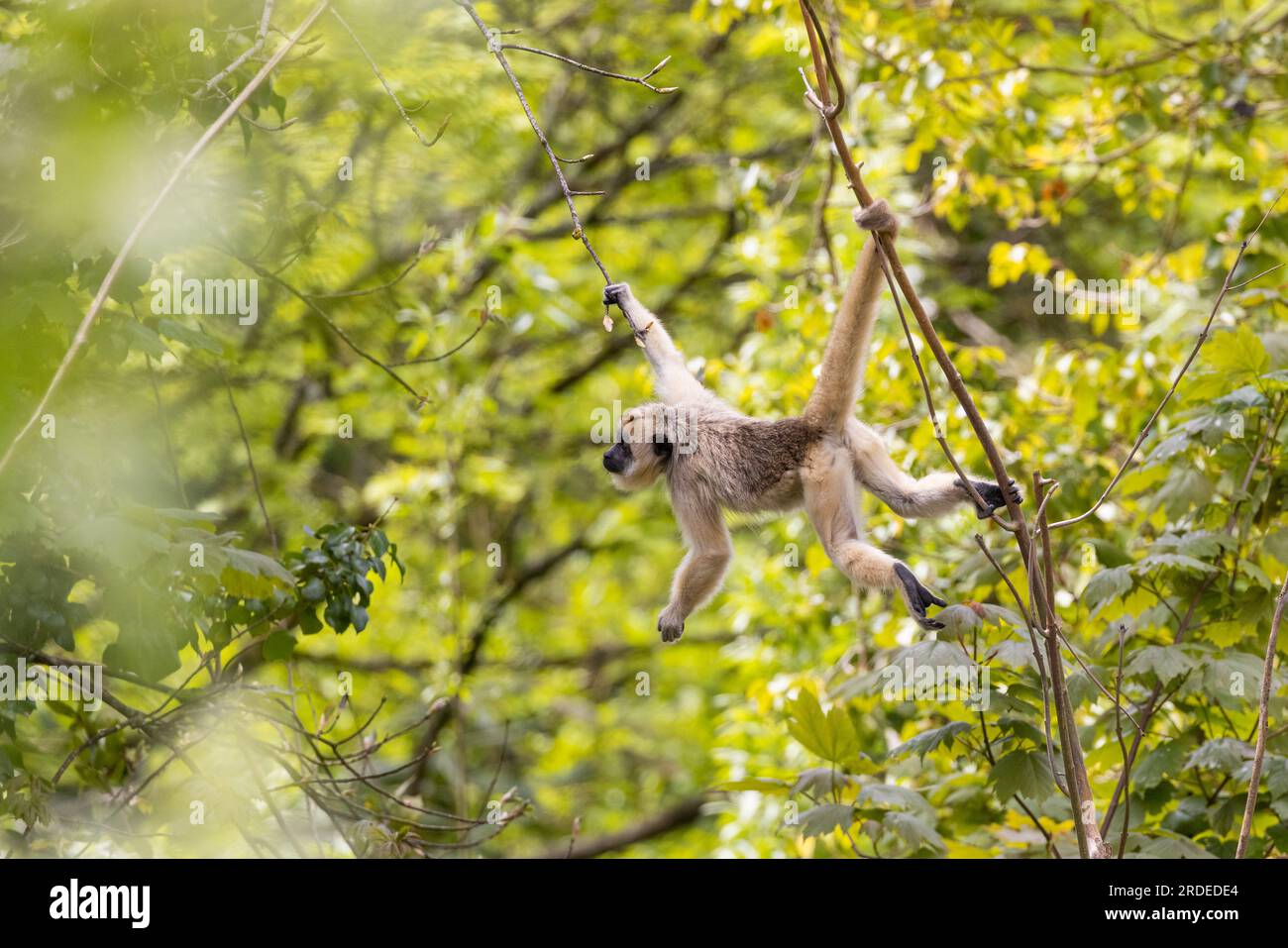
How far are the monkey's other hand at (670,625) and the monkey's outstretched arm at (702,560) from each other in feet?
0.29

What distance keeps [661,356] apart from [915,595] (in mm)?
2425

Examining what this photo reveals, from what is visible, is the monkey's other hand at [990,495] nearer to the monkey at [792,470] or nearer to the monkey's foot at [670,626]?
the monkey at [792,470]

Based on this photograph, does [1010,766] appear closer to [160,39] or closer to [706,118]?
[160,39]

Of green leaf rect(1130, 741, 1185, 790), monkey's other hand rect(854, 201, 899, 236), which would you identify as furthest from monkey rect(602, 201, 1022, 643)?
green leaf rect(1130, 741, 1185, 790)

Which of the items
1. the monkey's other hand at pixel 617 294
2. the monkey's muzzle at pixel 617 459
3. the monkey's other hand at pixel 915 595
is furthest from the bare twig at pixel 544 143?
the monkey's other hand at pixel 915 595

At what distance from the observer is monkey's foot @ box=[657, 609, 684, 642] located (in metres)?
5.46

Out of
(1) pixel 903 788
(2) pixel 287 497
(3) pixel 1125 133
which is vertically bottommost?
(1) pixel 903 788

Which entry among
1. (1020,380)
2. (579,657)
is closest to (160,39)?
(1020,380)

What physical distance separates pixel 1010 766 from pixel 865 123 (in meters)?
6.32

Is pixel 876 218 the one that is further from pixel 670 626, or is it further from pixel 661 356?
pixel 661 356

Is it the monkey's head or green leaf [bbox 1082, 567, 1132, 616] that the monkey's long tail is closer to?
the monkey's head

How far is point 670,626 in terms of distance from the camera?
5.59 metres

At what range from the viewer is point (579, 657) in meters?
16.8

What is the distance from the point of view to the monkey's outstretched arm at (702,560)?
5859mm
